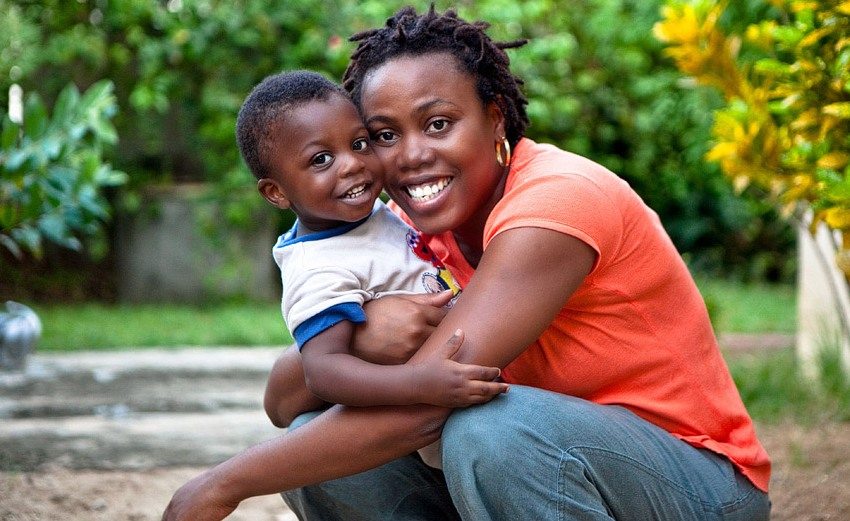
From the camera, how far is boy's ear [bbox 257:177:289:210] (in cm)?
233

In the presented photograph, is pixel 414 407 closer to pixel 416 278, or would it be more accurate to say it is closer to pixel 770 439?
pixel 416 278

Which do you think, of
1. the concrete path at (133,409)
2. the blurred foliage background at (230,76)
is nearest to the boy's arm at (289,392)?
the concrete path at (133,409)

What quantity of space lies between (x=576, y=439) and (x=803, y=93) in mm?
1311

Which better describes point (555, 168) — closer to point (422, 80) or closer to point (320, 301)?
point (422, 80)

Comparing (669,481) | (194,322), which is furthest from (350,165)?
(194,322)

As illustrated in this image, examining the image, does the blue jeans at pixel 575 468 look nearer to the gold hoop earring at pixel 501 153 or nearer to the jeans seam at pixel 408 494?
the jeans seam at pixel 408 494

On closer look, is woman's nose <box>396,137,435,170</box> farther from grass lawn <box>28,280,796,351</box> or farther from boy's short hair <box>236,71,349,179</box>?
grass lawn <box>28,280,796,351</box>

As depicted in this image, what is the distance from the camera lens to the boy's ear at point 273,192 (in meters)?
2.33

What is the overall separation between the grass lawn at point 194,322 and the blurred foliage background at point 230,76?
0.66m

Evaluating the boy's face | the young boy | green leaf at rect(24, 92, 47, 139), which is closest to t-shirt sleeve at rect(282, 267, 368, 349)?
the young boy

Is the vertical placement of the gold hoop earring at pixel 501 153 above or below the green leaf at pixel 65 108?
above

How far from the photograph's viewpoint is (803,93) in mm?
2773

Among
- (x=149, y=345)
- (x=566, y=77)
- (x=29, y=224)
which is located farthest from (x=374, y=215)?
(x=566, y=77)

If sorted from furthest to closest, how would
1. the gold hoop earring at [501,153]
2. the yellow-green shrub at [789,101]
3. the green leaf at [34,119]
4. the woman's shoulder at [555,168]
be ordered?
the green leaf at [34,119] < the yellow-green shrub at [789,101] < the gold hoop earring at [501,153] < the woman's shoulder at [555,168]
